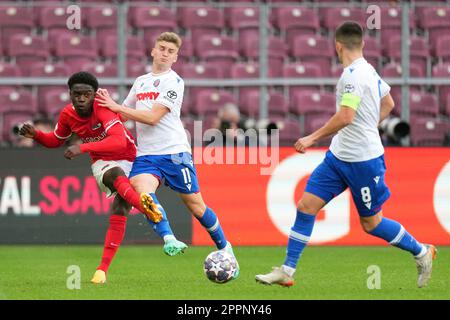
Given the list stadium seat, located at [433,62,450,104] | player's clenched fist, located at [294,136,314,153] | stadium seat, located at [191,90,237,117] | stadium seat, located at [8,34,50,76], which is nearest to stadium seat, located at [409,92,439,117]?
stadium seat, located at [433,62,450,104]

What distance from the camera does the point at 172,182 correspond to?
9.80 m

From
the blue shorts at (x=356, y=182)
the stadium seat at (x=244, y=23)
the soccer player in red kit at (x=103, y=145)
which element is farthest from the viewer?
the stadium seat at (x=244, y=23)

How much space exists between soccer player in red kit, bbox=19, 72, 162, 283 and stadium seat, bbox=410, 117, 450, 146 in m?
5.97

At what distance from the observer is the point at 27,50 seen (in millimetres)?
16719

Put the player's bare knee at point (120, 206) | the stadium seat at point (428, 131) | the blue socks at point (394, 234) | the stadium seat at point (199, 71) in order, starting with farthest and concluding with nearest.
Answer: the stadium seat at point (199, 71), the stadium seat at point (428, 131), the player's bare knee at point (120, 206), the blue socks at point (394, 234)

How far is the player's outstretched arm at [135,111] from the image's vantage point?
942cm

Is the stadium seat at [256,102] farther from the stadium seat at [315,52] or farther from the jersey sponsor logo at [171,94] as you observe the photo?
the jersey sponsor logo at [171,94]

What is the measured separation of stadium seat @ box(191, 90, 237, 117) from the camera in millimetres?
15750

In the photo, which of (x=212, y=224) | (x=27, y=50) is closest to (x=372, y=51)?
(x=27, y=50)

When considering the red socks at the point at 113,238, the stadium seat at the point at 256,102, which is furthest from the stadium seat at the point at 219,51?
the red socks at the point at 113,238

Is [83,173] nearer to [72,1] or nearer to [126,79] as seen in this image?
[126,79]

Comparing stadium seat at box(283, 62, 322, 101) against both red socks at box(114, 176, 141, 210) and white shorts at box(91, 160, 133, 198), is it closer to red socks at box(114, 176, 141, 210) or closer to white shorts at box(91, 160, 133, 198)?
white shorts at box(91, 160, 133, 198)

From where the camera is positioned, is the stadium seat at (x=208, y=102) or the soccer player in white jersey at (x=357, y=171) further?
the stadium seat at (x=208, y=102)

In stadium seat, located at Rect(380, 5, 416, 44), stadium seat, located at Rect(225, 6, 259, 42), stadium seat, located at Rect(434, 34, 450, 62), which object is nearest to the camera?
stadium seat, located at Rect(380, 5, 416, 44)
